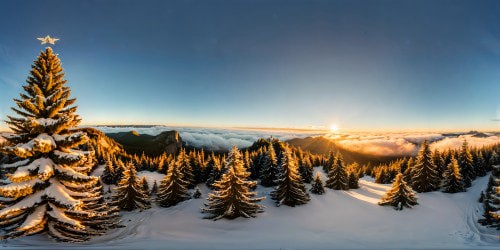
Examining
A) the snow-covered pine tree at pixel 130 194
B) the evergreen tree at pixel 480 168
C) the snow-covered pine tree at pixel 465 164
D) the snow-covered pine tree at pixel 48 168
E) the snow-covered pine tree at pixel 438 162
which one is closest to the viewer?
the snow-covered pine tree at pixel 48 168

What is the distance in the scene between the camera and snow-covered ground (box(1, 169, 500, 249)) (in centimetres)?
1372

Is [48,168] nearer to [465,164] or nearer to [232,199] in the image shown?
[232,199]

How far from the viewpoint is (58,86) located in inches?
478

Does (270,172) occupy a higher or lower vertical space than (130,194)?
lower

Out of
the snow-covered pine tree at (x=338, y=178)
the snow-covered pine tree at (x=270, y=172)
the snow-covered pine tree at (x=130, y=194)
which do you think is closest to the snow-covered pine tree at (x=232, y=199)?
the snow-covered pine tree at (x=130, y=194)

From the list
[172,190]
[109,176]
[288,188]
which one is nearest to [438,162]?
[288,188]

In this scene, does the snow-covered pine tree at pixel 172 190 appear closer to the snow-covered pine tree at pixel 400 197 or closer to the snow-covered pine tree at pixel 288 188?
the snow-covered pine tree at pixel 288 188

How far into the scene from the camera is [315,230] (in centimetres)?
2142

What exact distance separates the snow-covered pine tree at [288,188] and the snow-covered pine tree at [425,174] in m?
25.8

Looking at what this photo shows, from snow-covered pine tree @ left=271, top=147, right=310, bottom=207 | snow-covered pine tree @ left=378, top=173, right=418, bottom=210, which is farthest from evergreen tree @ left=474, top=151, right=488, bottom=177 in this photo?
snow-covered pine tree @ left=271, top=147, right=310, bottom=207

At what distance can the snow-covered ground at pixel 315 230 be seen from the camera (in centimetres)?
1372

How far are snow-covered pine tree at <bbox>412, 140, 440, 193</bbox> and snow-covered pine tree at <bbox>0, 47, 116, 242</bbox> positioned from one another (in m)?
47.8

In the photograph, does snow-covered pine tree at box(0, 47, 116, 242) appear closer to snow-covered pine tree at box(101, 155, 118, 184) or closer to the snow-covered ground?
the snow-covered ground

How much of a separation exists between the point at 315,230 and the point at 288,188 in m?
7.75
